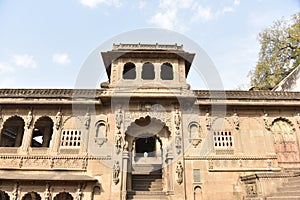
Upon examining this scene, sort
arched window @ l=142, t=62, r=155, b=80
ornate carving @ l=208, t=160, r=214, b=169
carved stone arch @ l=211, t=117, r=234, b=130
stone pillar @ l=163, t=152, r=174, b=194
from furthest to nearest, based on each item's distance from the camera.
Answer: arched window @ l=142, t=62, r=155, b=80
carved stone arch @ l=211, t=117, r=234, b=130
ornate carving @ l=208, t=160, r=214, b=169
stone pillar @ l=163, t=152, r=174, b=194

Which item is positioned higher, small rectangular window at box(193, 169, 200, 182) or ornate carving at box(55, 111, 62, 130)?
ornate carving at box(55, 111, 62, 130)

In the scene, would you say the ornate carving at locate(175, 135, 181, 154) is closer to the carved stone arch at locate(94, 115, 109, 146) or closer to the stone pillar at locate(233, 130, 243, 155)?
the stone pillar at locate(233, 130, 243, 155)

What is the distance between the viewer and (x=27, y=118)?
15227mm

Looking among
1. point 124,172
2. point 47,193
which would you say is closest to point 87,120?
point 124,172

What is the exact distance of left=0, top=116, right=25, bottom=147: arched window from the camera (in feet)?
57.1

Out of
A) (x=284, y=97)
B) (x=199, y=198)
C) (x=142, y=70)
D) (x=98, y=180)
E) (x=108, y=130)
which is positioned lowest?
(x=199, y=198)

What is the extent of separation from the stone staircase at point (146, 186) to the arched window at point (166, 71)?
7051 millimetres

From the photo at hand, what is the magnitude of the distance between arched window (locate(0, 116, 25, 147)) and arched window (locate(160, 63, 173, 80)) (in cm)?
1047

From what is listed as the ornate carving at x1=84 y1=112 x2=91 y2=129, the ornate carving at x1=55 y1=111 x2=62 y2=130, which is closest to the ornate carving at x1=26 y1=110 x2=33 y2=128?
the ornate carving at x1=55 y1=111 x2=62 y2=130

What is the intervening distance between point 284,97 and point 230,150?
5.14 metres

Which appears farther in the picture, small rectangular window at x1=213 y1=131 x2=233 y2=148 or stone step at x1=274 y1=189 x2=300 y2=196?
small rectangular window at x1=213 y1=131 x2=233 y2=148

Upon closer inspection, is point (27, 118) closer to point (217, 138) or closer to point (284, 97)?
point (217, 138)

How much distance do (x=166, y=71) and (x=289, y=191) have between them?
10304 mm

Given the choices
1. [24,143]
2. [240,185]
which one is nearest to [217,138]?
[240,185]
